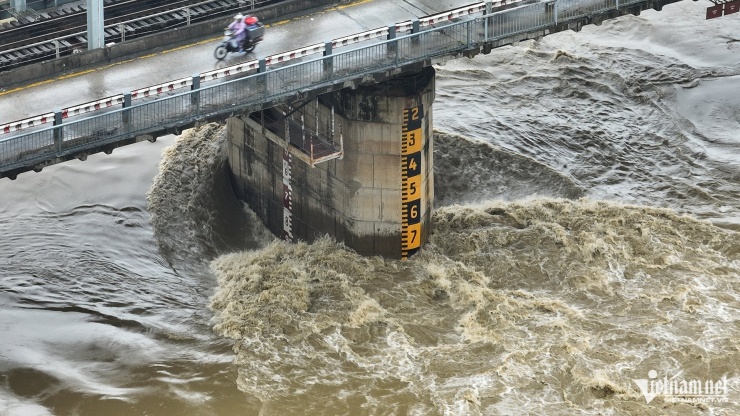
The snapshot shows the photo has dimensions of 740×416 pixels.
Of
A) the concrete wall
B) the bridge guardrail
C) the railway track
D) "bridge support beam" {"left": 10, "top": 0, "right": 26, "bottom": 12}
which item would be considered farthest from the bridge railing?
"bridge support beam" {"left": 10, "top": 0, "right": 26, "bottom": 12}

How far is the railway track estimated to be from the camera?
44375 mm

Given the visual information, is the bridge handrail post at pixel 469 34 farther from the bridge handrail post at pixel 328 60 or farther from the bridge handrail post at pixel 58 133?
the bridge handrail post at pixel 58 133

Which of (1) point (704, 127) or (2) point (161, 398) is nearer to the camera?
(2) point (161, 398)

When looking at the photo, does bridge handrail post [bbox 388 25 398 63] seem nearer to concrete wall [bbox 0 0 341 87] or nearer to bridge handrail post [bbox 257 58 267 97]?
bridge handrail post [bbox 257 58 267 97]

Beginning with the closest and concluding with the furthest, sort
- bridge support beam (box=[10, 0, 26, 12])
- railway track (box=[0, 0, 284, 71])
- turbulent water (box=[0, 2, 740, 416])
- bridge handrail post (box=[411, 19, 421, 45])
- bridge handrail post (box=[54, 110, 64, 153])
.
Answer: bridge handrail post (box=[54, 110, 64, 153])
turbulent water (box=[0, 2, 740, 416])
bridge handrail post (box=[411, 19, 421, 45])
railway track (box=[0, 0, 284, 71])
bridge support beam (box=[10, 0, 26, 12])

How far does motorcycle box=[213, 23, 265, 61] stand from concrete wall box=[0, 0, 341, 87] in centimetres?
189

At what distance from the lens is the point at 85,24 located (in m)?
47.9

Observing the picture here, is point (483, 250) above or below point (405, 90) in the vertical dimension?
below

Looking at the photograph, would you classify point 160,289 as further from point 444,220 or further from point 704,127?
point 704,127

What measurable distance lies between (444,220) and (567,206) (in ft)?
13.7

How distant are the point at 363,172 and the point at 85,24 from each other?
37.4ft

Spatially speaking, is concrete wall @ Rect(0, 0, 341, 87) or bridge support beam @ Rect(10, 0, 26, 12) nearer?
concrete wall @ Rect(0, 0, 341, 87)

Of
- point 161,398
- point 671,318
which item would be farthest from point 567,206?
point 161,398

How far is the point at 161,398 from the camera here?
1479 inches
